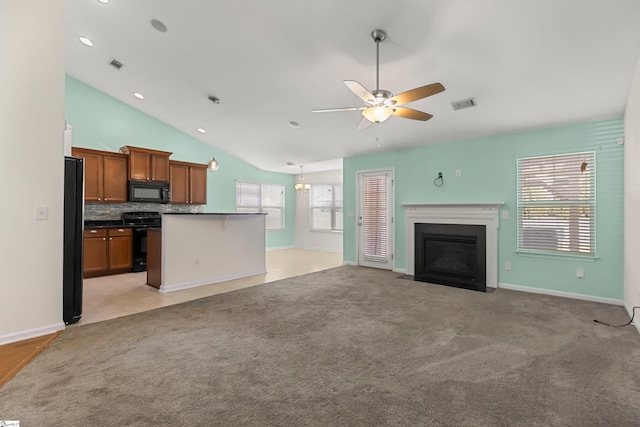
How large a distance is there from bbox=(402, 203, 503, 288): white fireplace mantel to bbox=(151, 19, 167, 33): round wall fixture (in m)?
4.55

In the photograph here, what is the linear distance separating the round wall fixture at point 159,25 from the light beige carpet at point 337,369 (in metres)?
3.36

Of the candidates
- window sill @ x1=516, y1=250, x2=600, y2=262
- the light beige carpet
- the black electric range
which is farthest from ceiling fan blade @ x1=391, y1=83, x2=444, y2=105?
the black electric range

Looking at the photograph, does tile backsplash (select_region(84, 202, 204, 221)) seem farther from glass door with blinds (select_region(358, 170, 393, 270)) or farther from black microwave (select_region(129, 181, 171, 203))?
glass door with blinds (select_region(358, 170, 393, 270))

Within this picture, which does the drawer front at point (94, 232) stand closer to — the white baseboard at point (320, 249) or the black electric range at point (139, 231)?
the black electric range at point (139, 231)

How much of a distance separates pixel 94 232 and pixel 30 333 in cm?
318

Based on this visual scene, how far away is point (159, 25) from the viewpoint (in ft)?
11.7

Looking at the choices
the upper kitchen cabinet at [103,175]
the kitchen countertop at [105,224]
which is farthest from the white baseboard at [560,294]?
the upper kitchen cabinet at [103,175]

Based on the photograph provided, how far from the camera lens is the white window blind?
634 cm

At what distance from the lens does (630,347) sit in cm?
267

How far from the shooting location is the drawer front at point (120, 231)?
568 cm

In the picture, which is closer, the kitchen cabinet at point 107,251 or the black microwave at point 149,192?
the kitchen cabinet at point 107,251

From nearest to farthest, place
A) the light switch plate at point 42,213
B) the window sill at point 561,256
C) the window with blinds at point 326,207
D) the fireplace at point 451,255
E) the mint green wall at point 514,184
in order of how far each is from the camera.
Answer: the light switch plate at point 42,213 < the mint green wall at point 514,184 < the window sill at point 561,256 < the fireplace at point 451,255 < the window with blinds at point 326,207

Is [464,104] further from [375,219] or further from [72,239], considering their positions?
[72,239]

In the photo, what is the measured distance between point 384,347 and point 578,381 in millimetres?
1352
